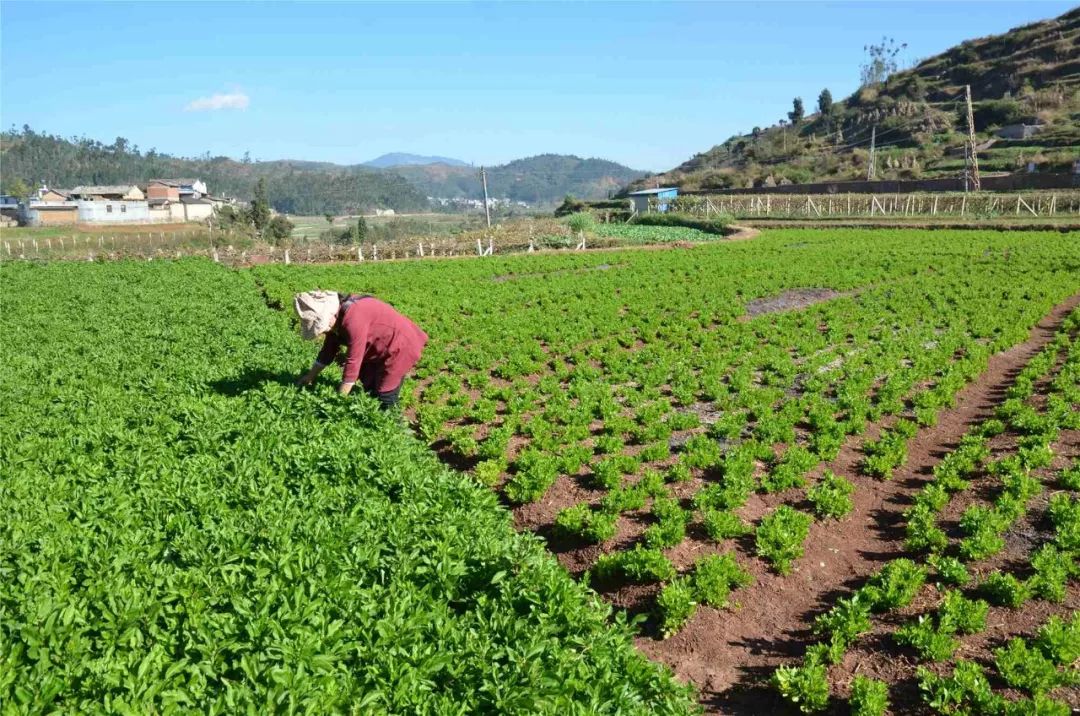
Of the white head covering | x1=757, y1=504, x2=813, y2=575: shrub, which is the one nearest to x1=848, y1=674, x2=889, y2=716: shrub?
x1=757, y1=504, x2=813, y2=575: shrub

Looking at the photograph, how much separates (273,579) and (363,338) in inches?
148

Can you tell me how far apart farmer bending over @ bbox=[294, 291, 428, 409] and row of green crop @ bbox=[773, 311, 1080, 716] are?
17.0ft

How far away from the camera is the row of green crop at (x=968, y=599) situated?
16.2ft

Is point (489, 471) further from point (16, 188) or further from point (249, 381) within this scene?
point (16, 188)

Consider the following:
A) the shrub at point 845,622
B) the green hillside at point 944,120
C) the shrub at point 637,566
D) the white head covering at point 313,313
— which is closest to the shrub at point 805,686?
the shrub at point 845,622

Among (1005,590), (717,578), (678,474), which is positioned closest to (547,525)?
(678,474)

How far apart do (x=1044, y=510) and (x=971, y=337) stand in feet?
28.5

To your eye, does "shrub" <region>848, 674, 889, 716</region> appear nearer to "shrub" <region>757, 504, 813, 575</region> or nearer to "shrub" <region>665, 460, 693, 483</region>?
"shrub" <region>757, 504, 813, 575</region>

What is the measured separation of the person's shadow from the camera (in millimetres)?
8992

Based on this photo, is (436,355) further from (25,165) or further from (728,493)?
(25,165)

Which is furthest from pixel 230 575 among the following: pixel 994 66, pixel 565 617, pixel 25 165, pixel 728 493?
pixel 25 165

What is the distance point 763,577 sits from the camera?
6.72 meters

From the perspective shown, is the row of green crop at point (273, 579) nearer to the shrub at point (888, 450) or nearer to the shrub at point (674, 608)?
the shrub at point (674, 608)

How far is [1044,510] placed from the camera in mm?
7648
